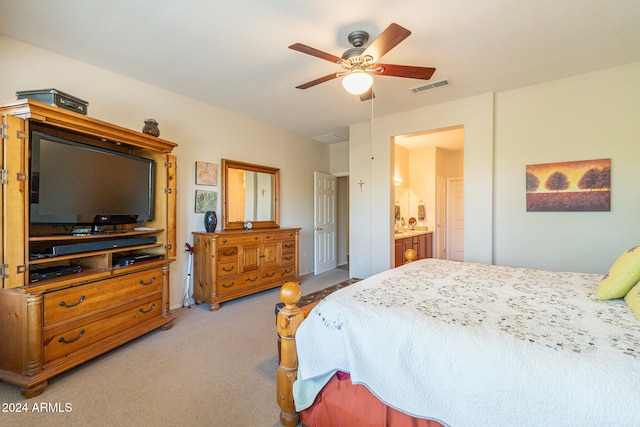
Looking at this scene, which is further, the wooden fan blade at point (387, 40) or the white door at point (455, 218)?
the white door at point (455, 218)

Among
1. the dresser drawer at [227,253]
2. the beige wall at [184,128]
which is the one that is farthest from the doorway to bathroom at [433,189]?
the dresser drawer at [227,253]

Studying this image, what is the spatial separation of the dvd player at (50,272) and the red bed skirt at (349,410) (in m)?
2.07

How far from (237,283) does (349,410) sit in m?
2.71

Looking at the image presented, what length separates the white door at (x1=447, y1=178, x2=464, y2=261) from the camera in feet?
21.7

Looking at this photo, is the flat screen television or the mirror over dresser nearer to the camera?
the flat screen television

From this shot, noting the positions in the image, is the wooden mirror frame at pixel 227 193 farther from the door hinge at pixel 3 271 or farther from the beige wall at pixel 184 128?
the door hinge at pixel 3 271

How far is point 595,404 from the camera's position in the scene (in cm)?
89

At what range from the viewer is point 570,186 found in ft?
10.4

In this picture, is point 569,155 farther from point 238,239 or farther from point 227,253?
point 227,253

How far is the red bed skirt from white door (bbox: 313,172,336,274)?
4041 mm

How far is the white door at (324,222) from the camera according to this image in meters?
5.59

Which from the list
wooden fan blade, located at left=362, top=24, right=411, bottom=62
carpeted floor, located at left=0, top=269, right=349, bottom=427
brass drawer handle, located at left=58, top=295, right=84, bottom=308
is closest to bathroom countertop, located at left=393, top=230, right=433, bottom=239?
carpeted floor, located at left=0, top=269, right=349, bottom=427

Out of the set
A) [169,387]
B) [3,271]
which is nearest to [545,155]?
[169,387]

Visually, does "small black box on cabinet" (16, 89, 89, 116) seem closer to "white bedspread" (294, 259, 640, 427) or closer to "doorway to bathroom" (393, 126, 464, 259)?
"white bedspread" (294, 259, 640, 427)
